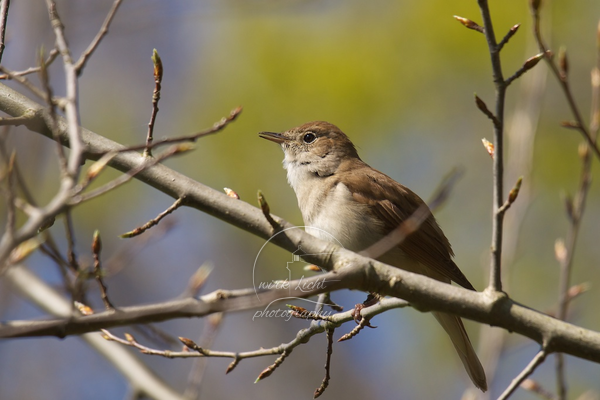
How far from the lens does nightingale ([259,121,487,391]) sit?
16.2 feet

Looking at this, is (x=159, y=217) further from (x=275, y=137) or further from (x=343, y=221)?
(x=275, y=137)

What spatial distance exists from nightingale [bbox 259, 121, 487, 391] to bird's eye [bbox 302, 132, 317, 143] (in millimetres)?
374

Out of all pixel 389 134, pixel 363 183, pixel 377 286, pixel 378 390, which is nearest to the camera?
pixel 377 286

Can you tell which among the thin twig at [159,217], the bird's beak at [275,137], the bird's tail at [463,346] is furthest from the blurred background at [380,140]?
the thin twig at [159,217]

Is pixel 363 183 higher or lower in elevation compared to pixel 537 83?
lower

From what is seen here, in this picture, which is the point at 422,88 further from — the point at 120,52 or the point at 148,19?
the point at 120,52

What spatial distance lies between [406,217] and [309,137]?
58.0 inches

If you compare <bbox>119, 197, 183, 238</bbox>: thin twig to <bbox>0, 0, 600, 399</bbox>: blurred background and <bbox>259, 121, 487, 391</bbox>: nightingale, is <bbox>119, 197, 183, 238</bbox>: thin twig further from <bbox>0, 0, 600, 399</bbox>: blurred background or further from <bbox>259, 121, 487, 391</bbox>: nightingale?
<bbox>0, 0, 600, 399</bbox>: blurred background

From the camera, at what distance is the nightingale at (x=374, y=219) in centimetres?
495

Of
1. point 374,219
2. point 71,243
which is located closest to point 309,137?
point 374,219

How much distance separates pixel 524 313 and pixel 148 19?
14.4ft

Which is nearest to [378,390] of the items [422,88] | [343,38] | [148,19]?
[422,88]

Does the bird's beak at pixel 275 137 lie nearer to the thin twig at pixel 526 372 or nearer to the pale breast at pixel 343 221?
the pale breast at pixel 343 221

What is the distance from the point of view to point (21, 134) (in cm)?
427
